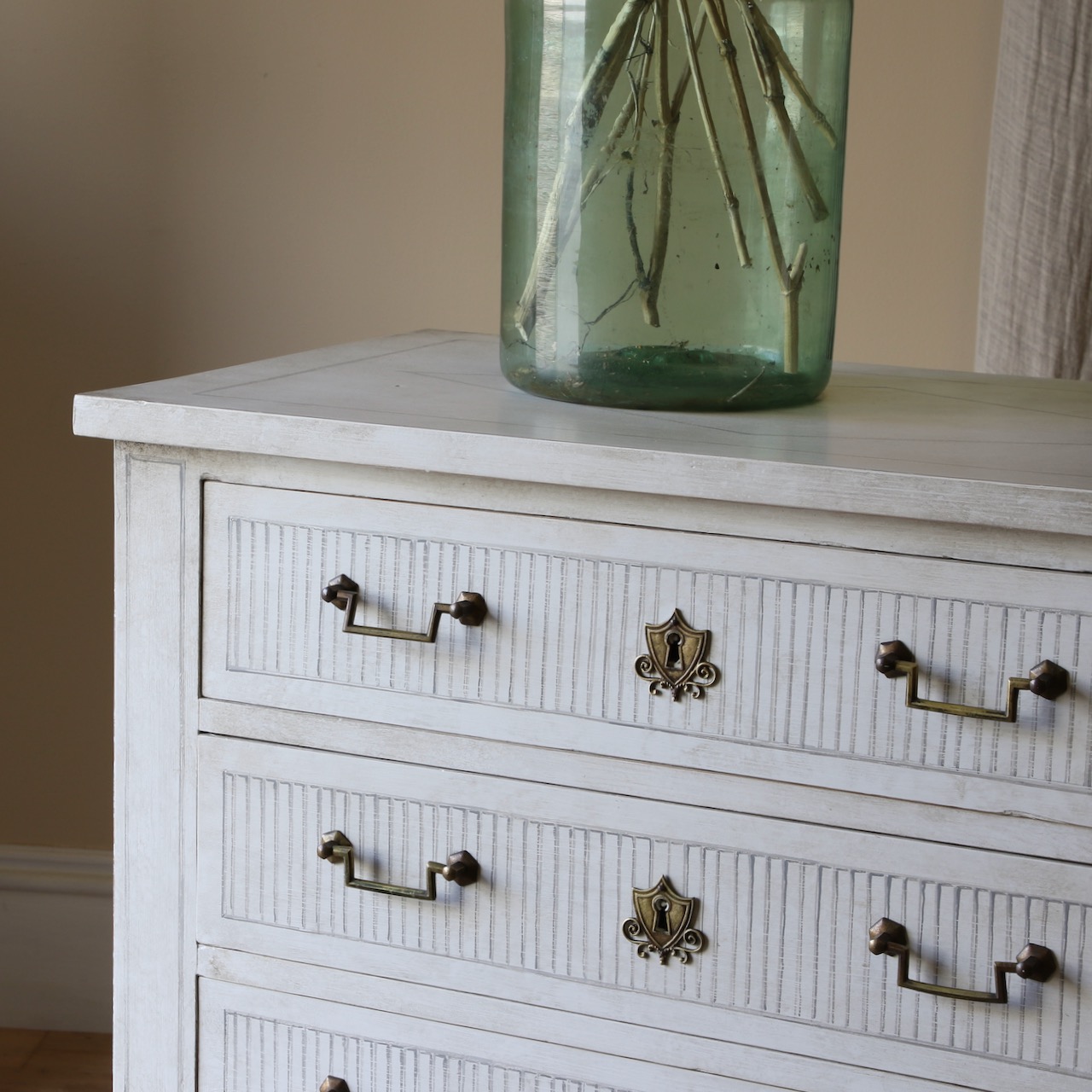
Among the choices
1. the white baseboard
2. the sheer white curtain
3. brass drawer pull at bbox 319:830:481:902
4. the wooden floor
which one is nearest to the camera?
brass drawer pull at bbox 319:830:481:902

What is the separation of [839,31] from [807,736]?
1.50 feet

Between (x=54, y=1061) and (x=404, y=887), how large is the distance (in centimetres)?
101

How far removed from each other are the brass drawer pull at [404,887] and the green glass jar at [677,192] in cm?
31

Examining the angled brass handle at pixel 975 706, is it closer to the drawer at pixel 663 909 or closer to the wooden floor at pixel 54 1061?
the drawer at pixel 663 909

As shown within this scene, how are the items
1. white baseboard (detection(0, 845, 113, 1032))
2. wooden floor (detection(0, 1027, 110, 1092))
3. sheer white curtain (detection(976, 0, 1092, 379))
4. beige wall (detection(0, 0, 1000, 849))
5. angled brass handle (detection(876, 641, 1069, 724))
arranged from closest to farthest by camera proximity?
angled brass handle (detection(876, 641, 1069, 724))
sheer white curtain (detection(976, 0, 1092, 379))
beige wall (detection(0, 0, 1000, 849))
wooden floor (detection(0, 1027, 110, 1092))
white baseboard (detection(0, 845, 113, 1032))

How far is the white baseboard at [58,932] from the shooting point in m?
1.70

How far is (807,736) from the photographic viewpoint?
2.59 feet

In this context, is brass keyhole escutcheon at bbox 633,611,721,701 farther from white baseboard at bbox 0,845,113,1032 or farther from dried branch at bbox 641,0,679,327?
white baseboard at bbox 0,845,113,1032

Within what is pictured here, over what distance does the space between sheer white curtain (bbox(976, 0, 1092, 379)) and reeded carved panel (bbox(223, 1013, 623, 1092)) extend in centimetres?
90

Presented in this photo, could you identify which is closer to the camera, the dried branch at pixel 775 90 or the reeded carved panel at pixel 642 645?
the reeded carved panel at pixel 642 645

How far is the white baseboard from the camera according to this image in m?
1.70

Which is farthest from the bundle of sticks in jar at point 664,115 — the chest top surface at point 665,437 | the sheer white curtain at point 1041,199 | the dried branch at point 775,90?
the sheer white curtain at point 1041,199

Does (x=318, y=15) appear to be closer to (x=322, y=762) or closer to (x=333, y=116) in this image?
(x=333, y=116)

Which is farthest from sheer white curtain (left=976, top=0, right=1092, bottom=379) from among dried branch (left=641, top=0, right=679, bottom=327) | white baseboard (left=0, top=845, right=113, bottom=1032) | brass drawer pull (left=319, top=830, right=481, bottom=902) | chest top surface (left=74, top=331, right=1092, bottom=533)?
white baseboard (left=0, top=845, right=113, bottom=1032)
